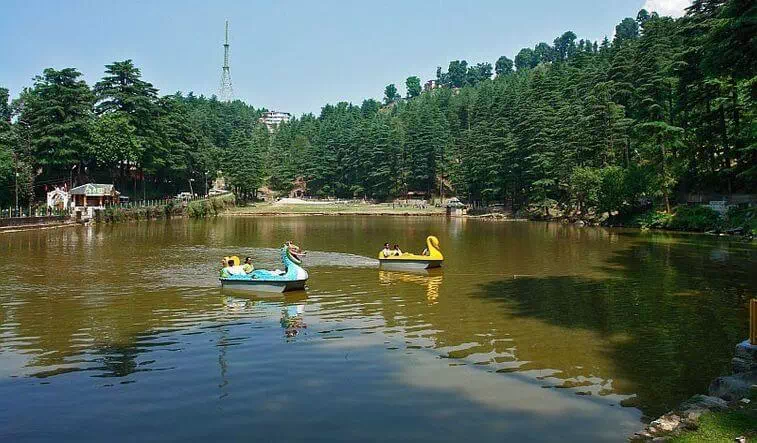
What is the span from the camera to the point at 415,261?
96.1 feet

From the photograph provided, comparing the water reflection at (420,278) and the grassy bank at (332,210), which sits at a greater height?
the grassy bank at (332,210)

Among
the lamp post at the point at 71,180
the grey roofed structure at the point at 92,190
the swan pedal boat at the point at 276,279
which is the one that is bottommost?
the swan pedal boat at the point at 276,279

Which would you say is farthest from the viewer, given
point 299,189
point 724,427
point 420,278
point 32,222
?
point 299,189

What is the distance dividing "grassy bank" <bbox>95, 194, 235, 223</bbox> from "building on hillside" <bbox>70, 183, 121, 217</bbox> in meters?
1.89

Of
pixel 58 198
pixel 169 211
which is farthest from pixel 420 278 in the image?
pixel 169 211

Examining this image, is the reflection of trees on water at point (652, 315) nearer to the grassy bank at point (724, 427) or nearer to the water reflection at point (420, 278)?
the grassy bank at point (724, 427)

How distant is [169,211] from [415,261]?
202 feet

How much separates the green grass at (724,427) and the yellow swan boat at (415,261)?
68.2 feet

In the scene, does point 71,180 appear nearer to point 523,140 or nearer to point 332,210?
point 332,210

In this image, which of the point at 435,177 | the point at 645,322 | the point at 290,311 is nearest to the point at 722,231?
the point at 645,322

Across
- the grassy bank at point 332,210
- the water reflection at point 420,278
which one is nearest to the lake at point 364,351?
the water reflection at point 420,278

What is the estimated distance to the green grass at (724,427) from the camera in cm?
778

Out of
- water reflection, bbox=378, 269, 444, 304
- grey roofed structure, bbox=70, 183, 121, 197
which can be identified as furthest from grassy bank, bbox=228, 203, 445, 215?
water reflection, bbox=378, 269, 444, 304

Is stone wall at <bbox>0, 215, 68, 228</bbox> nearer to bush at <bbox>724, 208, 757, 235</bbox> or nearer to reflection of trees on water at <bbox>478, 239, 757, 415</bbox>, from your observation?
reflection of trees on water at <bbox>478, 239, 757, 415</bbox>
